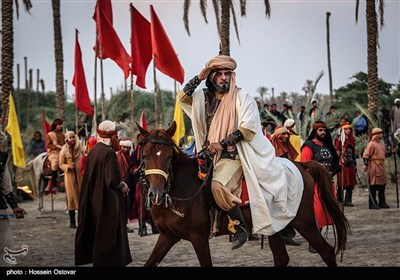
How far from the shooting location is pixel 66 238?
13.1m

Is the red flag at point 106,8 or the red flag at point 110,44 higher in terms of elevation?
the red flag at point 106,8

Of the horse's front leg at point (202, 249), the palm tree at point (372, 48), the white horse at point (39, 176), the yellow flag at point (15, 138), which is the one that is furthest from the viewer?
the palm tree at point (372, 48)

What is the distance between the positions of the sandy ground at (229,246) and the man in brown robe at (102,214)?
5.08ft

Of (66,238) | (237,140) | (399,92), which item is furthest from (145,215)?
(399,92)

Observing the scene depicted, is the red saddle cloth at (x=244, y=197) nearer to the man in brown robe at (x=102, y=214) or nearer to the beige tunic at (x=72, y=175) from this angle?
the man in brown robe at (x=102, y=214)

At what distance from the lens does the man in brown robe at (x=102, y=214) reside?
327 inches

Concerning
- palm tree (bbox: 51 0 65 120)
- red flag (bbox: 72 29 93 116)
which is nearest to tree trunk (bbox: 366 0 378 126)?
red flag (bbox: 72 29 93 116)

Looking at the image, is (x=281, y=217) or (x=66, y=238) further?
(x=66, y=238)

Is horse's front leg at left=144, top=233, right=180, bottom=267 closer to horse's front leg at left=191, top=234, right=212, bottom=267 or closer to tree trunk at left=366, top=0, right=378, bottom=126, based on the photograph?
horse's front leg at left=191, top=234, right=212, bottom=267

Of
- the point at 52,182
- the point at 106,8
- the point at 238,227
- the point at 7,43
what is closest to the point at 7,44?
the point at 7,43

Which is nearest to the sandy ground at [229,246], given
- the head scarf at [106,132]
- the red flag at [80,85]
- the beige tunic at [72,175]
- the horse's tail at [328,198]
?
the beige tunic at [72,175]

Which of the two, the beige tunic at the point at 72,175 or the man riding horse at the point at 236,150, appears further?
the beige tunic at the point at 72,175

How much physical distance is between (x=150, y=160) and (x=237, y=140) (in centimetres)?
101

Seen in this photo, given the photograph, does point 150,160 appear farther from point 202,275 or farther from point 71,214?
point 71,214
